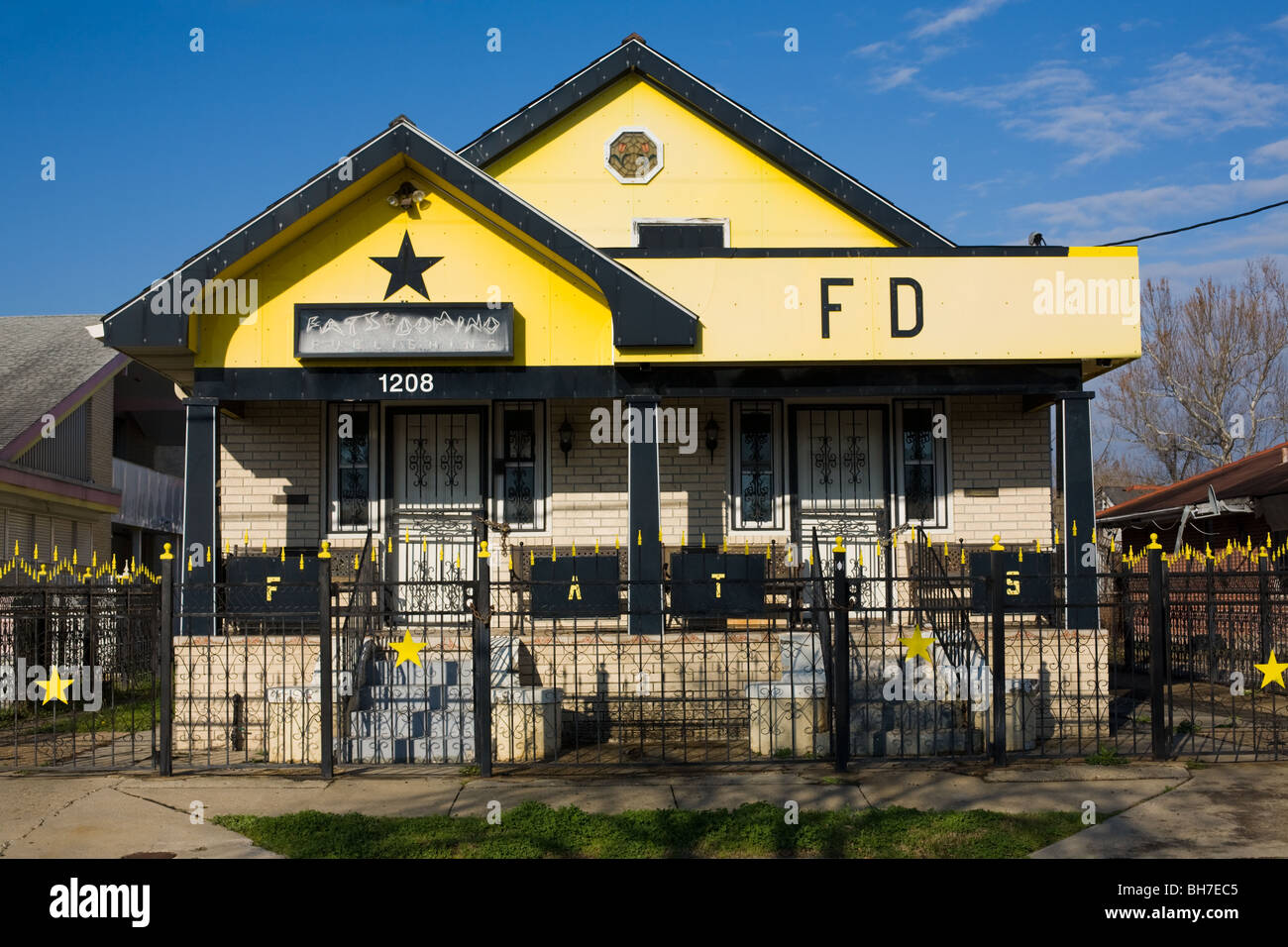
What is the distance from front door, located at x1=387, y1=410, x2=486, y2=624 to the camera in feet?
49.8

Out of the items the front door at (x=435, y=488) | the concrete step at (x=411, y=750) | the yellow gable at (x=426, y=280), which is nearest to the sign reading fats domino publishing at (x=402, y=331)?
the yellow gable at (x=426, y=280)

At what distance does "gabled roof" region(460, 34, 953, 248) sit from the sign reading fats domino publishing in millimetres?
3446

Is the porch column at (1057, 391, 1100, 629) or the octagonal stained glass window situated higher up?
the octagonal stained glass window

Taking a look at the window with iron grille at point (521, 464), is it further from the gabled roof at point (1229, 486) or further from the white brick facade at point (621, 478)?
the gabled roof at point (1229, 486)

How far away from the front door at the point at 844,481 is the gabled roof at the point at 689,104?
2420 millimetres

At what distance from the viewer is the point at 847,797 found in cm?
944

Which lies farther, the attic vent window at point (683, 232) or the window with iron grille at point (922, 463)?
the attic vent window at point (683, 232)

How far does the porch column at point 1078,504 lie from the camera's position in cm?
1294

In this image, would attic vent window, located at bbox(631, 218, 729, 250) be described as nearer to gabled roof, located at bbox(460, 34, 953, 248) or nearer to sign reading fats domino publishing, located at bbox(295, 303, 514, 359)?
gabled roof, located at bbox(460, 34, 953, 248)

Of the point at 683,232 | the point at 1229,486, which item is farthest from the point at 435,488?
the point at 1229,486

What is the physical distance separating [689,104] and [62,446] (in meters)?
16.9

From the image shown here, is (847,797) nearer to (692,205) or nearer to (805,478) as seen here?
(805,478)

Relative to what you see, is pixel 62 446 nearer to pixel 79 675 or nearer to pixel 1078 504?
pixel 79 675

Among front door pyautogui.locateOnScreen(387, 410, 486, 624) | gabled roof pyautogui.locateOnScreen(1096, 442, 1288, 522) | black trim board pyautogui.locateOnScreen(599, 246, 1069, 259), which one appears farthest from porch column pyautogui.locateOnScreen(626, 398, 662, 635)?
gabled roof pyautogui.locateOnScreen(1096, 442, 1288, 522)
